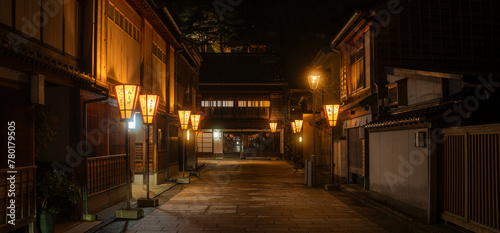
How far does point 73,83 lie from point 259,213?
6.87 m

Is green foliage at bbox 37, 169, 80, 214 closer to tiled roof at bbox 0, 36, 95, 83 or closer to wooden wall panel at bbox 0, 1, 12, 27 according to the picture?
tiled roof at bbox 0, 36, 95, 83

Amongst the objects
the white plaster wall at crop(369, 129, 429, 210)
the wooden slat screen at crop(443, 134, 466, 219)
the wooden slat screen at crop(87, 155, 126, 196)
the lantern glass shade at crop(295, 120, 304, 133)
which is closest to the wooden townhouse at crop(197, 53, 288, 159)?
the lantern glass shade at crop(295, 120, 304, 133)

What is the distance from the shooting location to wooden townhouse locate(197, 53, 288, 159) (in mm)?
49125

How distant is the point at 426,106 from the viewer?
43.8ft

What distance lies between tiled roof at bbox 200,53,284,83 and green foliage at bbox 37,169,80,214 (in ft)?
134

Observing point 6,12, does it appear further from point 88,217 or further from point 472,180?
point 472,180

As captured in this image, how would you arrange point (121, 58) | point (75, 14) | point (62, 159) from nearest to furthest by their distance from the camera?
point (62, 159) < point (75, 14) < point (121, 58)

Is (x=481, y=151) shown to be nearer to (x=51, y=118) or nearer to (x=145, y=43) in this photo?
(x=51, y=118)

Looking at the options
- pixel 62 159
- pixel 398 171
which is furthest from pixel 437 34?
pixel 62 159

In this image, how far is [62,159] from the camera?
11.3 meters

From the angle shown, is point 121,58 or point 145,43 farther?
point 145,43

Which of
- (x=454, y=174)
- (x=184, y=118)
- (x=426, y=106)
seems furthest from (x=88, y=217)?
(x=184, y=118)

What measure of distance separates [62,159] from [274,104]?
39.2m

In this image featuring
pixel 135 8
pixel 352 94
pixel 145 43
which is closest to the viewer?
pixel 135 8
